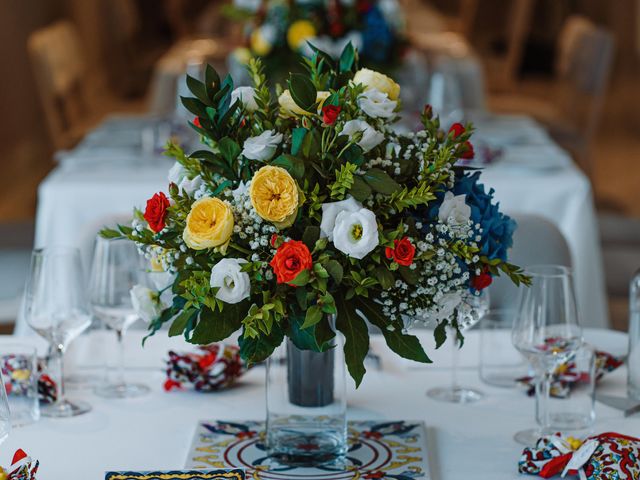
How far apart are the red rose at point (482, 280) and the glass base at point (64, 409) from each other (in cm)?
61

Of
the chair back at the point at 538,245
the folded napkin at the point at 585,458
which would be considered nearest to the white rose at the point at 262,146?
the folded napkin at the point at 585,458

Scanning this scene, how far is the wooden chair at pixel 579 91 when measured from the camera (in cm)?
568

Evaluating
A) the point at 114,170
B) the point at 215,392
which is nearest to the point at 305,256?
the point at 215,392

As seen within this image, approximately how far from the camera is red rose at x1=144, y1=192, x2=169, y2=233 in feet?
4.62

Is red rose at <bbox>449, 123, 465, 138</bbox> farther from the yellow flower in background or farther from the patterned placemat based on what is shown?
the yellow flower in background

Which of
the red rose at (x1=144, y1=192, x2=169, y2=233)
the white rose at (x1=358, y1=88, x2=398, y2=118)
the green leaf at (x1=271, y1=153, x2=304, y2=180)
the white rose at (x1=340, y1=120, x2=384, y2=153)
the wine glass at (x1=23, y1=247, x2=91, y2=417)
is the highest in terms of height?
the white rose at (x1=358, y1=88, x2=398, y2=118)

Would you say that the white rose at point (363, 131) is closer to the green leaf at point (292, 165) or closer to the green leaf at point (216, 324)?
the green leaf at point (292, 165)

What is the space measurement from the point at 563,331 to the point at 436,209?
0.28 meters

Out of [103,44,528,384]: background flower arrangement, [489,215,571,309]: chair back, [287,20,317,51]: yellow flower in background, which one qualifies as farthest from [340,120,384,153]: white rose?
[287,20,317,51]: yellow flower in background

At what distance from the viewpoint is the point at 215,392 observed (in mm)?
1780

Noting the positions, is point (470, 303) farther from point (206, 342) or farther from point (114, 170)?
point (114, 170)

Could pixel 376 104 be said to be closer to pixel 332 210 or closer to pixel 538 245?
pixel 332 210

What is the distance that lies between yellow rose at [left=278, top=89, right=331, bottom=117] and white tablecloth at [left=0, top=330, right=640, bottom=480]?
0.47 m

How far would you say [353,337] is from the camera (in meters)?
1.39
